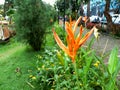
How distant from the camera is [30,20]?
8.44 metres

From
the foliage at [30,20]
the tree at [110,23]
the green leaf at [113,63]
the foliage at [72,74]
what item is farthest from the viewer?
the tree at [110,23]

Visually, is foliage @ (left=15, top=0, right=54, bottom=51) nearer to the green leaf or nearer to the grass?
the grass

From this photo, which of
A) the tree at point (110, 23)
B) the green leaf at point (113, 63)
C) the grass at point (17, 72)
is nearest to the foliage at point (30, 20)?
the grass at point (17, 72)

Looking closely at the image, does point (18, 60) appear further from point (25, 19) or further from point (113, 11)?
point (113, 11)

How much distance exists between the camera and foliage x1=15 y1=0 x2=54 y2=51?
842 cm

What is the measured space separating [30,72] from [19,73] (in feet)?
1.17

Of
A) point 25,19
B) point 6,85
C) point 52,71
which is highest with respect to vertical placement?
point 25,19

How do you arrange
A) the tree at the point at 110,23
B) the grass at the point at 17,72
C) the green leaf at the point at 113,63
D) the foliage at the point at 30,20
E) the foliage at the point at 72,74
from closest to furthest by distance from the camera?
1. the green leaf at the point at 113,63
2. the foliage at the point at 72,74
3. the grass at the point at 17,72
4. the foliage at the point at 30,20
5. the tree at the point at 110,23

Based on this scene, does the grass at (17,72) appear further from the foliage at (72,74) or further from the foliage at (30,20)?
the foliage at (30,20)

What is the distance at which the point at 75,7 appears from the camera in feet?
86.0

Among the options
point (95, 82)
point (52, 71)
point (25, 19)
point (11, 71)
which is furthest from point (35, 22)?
point (95, 82)

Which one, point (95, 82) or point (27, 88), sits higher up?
point (95, 82)

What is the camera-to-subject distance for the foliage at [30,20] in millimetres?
8422

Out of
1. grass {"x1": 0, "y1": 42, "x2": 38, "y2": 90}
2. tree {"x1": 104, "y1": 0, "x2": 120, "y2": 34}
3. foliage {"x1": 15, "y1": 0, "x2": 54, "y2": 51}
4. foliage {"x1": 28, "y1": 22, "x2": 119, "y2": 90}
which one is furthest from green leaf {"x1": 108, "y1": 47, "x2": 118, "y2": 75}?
tree {"x1": 104, "y1": 0, "x2": 120, "y2": 34}
